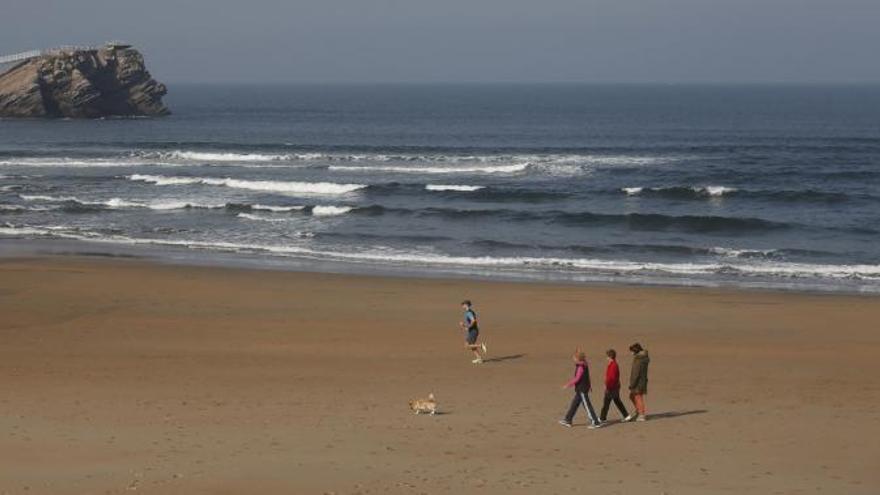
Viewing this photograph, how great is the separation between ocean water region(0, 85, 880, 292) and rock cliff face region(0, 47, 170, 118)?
17573 millimetres

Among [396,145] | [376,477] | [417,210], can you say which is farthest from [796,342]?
[396,145]

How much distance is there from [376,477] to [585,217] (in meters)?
29.6

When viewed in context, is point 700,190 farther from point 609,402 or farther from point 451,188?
point 609,402

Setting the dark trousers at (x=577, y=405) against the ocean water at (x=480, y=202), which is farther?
the ocean water at (x=480, y=202)

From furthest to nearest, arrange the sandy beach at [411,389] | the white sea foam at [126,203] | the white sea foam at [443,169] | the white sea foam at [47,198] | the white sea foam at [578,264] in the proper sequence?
the white sea foam at [443,169], the white sea foam at [47,198], the white sea foam at [126,203], the white sea foam at [578,264], the sandy beach at [411,389]

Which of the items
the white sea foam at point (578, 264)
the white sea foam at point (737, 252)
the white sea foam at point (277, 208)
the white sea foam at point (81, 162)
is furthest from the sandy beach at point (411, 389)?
the white sea foam at point (81, 162)

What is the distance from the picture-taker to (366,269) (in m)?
32.4

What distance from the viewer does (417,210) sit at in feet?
147

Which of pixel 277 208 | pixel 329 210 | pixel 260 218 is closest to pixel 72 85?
pixel 277 208

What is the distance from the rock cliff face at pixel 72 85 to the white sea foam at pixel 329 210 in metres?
63.4

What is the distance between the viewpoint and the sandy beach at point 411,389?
1381 centimetres

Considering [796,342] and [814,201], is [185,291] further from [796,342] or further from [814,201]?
[814,201]

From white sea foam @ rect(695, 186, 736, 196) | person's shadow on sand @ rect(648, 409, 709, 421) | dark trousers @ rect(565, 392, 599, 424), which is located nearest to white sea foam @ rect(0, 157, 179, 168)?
white sea foam @ rect(695, 186, 736, 196)

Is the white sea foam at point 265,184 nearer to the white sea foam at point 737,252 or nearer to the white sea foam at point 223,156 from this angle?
the white sea foam at point 223,156
